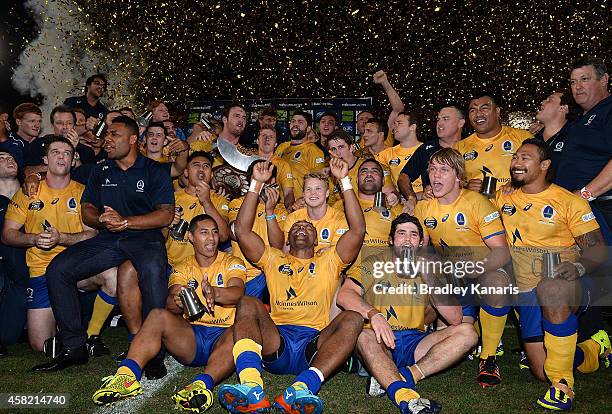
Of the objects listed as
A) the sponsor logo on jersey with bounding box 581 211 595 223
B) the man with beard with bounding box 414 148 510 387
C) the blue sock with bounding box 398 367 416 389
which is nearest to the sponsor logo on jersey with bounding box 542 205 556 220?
the sponsor logo on jersey with bounding box 581 211 595 223

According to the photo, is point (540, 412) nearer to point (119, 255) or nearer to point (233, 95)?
point (119, 255)

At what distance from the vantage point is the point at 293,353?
4336 mm

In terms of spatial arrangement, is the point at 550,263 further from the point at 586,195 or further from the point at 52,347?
the point at 52,347

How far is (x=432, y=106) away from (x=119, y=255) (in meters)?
10.6

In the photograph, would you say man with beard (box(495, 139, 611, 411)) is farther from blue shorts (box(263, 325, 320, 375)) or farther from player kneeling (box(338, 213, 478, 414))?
blue shorts (box(263, 325, 320, 375))

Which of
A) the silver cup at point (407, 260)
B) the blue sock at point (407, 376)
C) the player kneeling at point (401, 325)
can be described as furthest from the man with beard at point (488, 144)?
the blue sock at point (407, 376)

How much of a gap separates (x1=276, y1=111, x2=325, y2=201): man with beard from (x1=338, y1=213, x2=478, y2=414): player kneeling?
2.63 meters

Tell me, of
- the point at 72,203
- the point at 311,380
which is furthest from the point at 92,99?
the point at 311,380

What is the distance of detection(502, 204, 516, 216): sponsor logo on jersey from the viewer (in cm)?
476

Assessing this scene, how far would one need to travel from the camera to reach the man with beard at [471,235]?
15.2ft

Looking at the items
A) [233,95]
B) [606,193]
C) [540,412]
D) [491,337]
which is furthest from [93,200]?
[233,95]

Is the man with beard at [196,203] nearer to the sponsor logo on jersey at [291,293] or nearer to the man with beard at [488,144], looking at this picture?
the sponsor logo on jersey at [291,293]

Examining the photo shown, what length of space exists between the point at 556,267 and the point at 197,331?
100 inches

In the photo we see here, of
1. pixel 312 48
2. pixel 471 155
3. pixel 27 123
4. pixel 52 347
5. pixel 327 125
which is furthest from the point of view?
pixel 312 48
